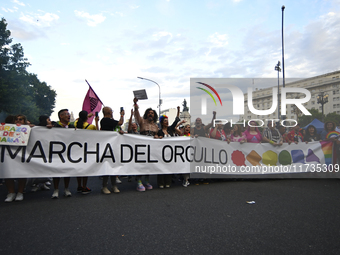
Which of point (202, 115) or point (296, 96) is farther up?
point (296, 96)

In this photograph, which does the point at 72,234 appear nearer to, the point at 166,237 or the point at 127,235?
the point at 127,235

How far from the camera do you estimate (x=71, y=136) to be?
5.30 meters

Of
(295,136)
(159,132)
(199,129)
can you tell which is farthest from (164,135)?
(295,136)

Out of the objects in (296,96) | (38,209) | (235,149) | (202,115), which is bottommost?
(38,209)

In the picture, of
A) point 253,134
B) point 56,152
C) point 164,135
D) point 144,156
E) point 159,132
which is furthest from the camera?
point 253,134

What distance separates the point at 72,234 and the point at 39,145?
105 inches

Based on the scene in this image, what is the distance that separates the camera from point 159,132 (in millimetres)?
6469

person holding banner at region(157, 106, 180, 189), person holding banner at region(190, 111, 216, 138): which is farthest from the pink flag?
person holding banner at region(190, 111, 216, 138)

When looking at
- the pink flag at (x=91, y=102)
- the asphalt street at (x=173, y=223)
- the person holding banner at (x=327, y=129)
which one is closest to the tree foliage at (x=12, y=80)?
the pink flag at (x=91, y=102)

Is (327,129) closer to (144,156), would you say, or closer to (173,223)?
(144,156)

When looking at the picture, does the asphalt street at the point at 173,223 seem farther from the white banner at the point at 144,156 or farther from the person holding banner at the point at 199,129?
the person holding banner at the point at 199,129

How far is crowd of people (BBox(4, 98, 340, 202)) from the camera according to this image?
207 inches

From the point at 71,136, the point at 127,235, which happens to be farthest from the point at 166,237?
the point at 71,136

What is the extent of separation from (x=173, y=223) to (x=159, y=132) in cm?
330
